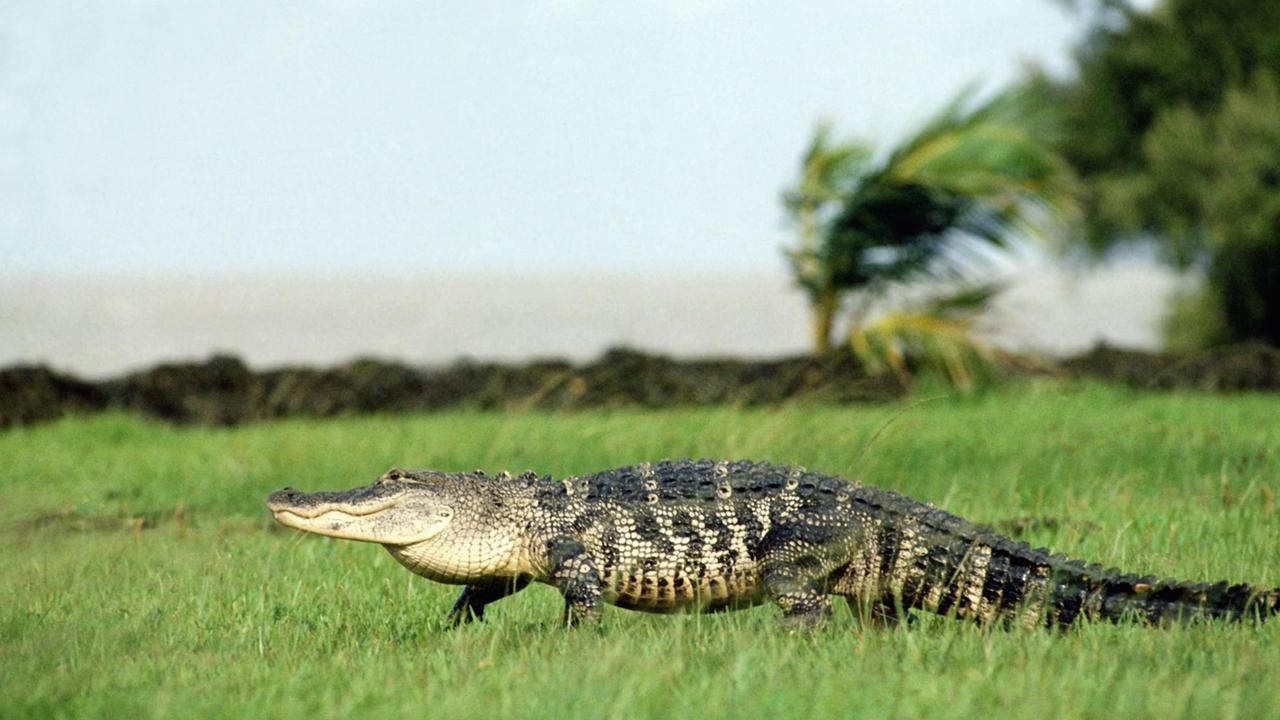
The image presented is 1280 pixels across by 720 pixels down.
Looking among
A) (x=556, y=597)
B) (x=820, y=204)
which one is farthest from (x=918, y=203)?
(x=556, y=597)

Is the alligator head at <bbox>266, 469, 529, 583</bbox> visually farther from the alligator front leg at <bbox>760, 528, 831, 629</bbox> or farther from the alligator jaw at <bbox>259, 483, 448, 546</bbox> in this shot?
the alligator front leg at <bbox>760, 528, 831, 629</bbox>

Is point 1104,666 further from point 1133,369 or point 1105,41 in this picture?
point 1105,41

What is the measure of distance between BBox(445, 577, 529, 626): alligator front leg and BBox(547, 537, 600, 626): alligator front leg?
1.12ft

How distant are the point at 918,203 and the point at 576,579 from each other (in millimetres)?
12209

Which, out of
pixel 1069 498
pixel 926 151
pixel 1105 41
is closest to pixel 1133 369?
pixel 926 151

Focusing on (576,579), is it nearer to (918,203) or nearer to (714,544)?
(714,544)

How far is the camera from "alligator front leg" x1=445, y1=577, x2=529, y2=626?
5999 millimetres

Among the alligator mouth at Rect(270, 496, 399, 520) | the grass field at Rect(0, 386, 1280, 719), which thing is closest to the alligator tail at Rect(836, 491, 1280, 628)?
the grass field at Rect(0, 386, 1280, 719)

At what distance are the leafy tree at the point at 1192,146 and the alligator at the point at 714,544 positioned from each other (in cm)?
2319

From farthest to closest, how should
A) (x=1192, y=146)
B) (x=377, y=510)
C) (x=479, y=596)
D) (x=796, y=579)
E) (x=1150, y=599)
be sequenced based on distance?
(x=1192, y=146)
(x=479, y=596)
(x=377, y=510)
(x=796, y=579)
(x=1150, y=599)

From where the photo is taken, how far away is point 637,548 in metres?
5.77

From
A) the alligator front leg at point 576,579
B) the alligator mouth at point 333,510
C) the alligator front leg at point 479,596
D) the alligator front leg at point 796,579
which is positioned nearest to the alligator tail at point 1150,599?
the alligator front leg at point 796,579

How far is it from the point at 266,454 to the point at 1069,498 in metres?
6.26

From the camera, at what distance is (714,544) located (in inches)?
226
